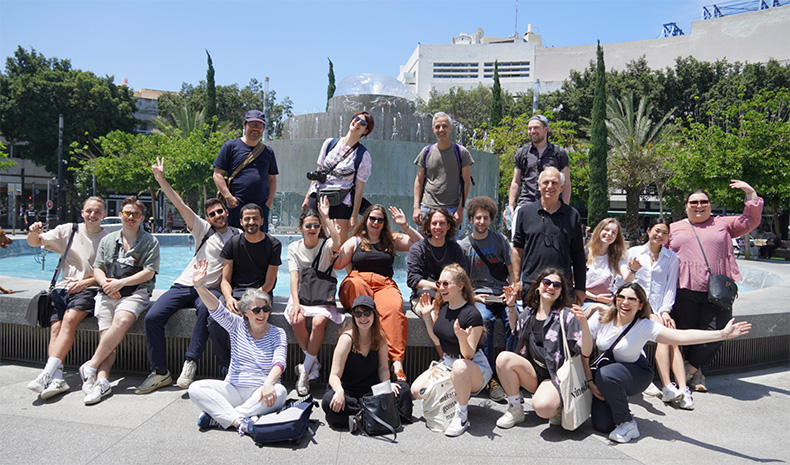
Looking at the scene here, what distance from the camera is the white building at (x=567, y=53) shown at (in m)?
38.2

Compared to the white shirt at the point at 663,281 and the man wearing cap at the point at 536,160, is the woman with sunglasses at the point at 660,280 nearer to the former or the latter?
the white shirt at the point at 663,281

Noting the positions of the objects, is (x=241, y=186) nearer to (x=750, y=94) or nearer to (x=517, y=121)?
(x=517, y=121)

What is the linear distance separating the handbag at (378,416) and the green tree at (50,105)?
124 feet

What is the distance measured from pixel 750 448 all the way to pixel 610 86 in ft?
114

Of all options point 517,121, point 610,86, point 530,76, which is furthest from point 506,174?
point 530,76

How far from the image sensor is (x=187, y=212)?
4.75 m

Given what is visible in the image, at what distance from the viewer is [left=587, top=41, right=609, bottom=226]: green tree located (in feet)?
86.1

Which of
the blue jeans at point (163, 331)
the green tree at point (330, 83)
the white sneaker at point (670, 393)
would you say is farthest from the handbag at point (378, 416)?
the green tree at point (330, 83)

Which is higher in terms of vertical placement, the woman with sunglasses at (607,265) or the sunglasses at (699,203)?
the sunglasses at (699,203)

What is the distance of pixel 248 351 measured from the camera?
155 inches

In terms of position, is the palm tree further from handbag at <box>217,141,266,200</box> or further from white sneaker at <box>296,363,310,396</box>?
white sneaker at <box>296,363,310,396</box>

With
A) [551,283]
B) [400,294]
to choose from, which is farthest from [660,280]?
[400,294]

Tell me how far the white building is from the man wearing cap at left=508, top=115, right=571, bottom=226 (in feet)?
114

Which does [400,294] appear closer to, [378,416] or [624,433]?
[378,416]
